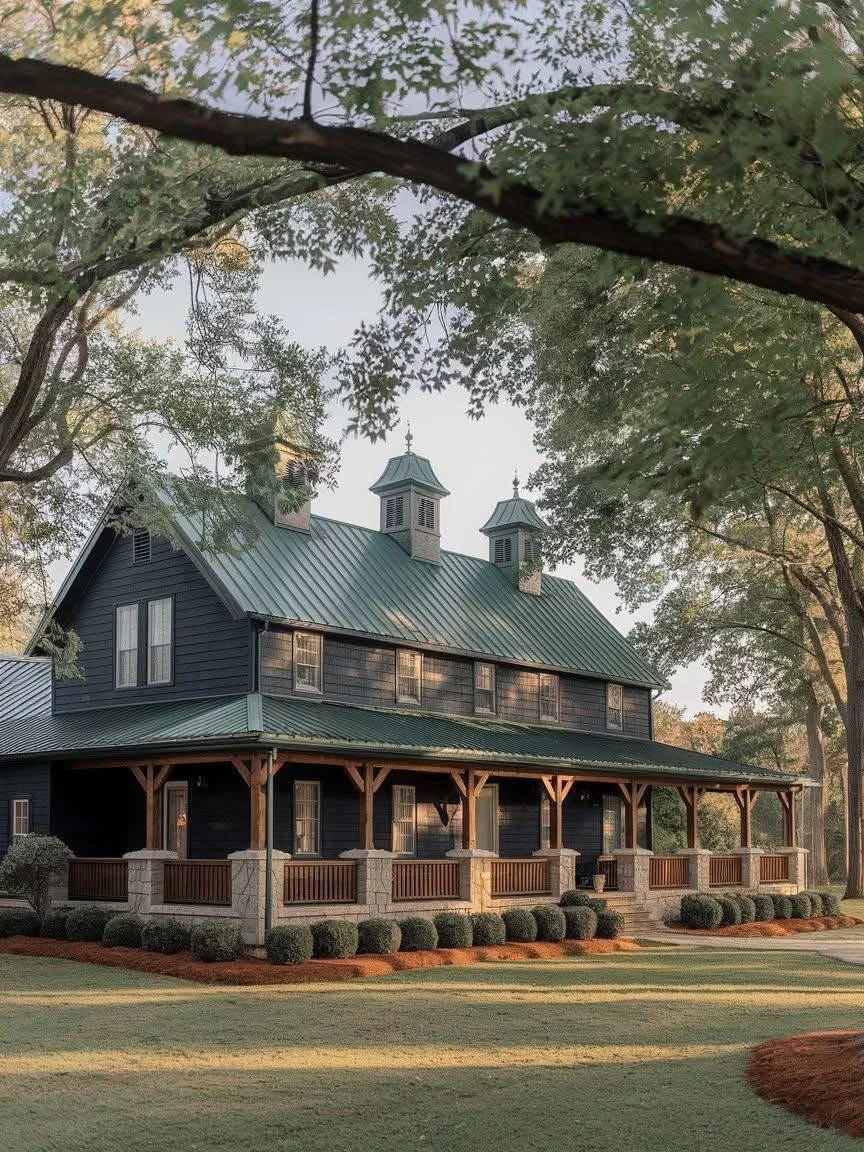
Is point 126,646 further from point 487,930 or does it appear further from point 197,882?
point 487,930

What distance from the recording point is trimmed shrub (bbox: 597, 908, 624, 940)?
2466cm

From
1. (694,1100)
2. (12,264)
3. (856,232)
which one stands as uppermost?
(12,264)

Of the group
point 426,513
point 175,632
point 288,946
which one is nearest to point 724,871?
point 426,513

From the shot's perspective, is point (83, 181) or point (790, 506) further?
point (790, 506)

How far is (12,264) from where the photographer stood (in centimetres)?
1309

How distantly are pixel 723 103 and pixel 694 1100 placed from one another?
7.23 m

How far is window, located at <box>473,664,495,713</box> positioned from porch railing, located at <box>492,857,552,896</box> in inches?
194

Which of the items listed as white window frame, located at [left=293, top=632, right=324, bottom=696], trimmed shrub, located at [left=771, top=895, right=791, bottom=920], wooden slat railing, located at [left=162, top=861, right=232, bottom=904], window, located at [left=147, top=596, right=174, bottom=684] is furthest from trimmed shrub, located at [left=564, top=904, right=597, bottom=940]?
window, located at [left=147, top=596, right=174, bottom=684]

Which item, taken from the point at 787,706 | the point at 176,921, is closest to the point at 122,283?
the point at 176,921

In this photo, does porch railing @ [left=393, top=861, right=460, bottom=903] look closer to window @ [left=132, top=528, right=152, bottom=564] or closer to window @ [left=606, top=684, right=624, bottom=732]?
window @ [left=132, top=528, right=152, bottom=564]

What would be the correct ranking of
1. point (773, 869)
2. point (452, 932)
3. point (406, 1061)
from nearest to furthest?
point (406, 1061)
point (452, 932)
point (773, 869)

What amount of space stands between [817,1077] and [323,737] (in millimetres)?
12084

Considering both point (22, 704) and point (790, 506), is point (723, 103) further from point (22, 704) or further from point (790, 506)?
point (22, 704)

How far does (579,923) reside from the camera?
2398 centimetres
